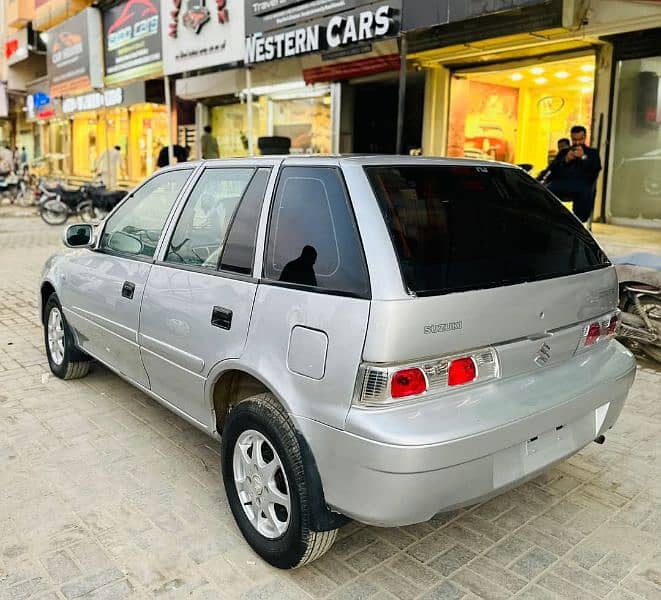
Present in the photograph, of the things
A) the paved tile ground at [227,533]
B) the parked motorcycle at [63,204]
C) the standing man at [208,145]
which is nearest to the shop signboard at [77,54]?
the parked motorcycle at [63,204]

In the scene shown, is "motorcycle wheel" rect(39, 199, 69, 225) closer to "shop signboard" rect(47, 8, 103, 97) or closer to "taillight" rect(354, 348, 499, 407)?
"shop signboard" rect(47, 8, 103, 97)

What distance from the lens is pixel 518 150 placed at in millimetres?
13852

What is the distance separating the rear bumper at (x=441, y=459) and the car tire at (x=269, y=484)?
0.37ft

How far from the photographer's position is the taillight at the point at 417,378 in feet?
7.66

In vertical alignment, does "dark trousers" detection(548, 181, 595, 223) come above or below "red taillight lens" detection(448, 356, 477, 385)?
above

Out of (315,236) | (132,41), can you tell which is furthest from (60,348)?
(132,41)

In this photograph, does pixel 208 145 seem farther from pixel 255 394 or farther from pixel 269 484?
pixel 269 484

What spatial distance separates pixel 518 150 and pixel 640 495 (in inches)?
453

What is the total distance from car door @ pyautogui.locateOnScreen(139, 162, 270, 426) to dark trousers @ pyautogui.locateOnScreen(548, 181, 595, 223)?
22.3 feet

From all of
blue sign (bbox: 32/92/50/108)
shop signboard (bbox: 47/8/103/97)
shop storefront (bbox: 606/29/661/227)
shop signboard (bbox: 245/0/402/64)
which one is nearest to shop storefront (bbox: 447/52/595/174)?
shop storefront (bbox: 606/29/661/227)

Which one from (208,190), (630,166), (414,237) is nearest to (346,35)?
(630,166)

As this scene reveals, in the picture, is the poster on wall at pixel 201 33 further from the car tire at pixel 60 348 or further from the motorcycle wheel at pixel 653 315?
the motorcycle wheel at pixel 653 315

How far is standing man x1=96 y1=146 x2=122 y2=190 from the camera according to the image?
799 inches

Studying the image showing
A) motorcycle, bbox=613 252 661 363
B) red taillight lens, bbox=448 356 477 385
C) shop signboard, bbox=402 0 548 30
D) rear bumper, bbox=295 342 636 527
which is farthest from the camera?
shop signboard, bbox=402 0 548 30
